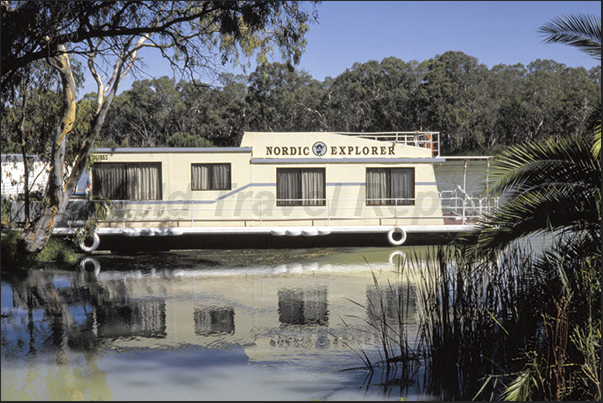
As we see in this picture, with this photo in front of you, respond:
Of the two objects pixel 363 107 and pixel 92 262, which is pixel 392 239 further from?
pixel 363 107

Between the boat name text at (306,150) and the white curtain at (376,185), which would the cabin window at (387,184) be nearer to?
the white curtain at (376,185)

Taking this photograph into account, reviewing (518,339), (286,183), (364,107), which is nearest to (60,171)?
(286,183)

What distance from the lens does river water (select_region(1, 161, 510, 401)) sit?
5891 millimetres

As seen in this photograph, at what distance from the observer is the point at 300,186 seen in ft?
47.3

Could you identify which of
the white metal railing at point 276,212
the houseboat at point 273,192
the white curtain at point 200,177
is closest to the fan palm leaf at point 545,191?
the houseboat at point 273,192

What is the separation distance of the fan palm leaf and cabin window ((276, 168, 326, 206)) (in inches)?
342

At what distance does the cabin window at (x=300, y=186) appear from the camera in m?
14.4

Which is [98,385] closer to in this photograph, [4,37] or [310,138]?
[4,37]

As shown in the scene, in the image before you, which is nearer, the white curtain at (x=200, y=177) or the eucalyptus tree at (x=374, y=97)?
the white curtain at (x=200, y=177)

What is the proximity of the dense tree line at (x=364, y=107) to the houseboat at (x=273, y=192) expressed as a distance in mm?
31058

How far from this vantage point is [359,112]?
51500mm

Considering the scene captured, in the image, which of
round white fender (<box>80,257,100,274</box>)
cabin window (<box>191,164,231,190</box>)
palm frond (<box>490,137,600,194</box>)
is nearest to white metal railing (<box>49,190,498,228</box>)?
cabin window (<box>191,164,231,190</box>)

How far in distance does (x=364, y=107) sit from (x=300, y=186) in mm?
38280

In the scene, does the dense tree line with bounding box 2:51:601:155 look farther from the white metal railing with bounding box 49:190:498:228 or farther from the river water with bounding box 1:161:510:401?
the river water with bounding box 1:161:510:401
